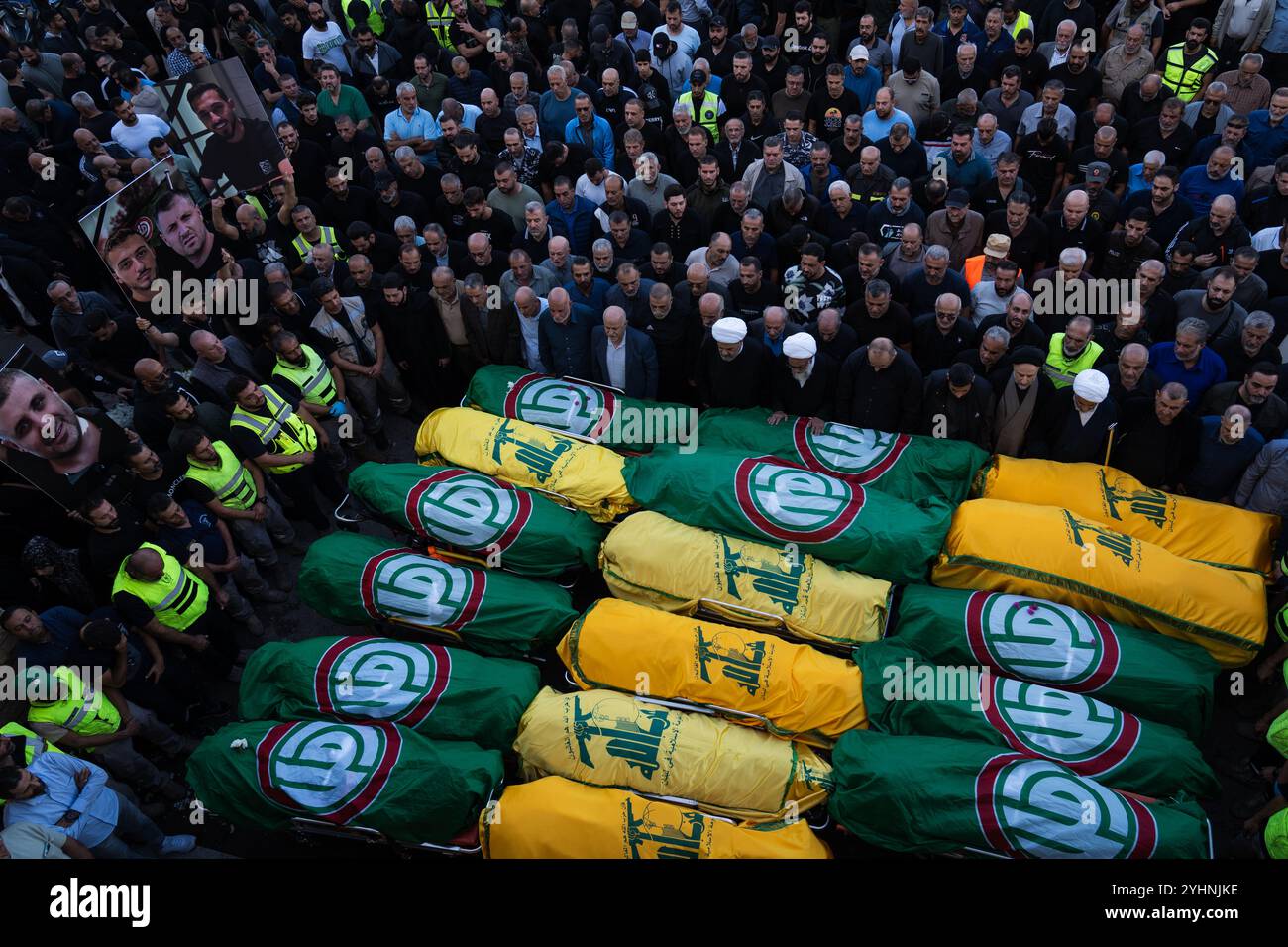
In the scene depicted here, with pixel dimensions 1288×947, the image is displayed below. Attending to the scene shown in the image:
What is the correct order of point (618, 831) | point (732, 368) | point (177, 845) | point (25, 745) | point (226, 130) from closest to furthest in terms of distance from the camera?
point (618, 831), point (25, 745), point (177, 845), point (732, 368), point (226, 130)

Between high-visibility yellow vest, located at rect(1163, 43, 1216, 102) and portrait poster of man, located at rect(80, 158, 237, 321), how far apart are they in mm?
9875

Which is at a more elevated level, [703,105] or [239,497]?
[703,105]

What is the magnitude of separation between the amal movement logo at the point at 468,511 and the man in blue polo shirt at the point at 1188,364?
5.14 m

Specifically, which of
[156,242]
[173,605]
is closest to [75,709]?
[173,605]

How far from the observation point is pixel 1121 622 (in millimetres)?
6773

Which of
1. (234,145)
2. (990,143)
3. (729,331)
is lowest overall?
(729,331)

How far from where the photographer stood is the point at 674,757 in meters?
6.18

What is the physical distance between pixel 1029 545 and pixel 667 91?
739 cm

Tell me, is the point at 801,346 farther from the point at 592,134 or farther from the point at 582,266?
the point at 592,134

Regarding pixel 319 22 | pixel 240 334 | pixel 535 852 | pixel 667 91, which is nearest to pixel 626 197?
pixel 667 91

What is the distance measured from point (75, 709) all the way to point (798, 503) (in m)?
5.13

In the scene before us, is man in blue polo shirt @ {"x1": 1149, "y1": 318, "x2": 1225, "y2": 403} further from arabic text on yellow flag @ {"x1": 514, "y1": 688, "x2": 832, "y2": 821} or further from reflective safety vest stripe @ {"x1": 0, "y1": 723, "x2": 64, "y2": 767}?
reflective safety vest stripe @ {"x1": 0, "y1": 723, "x2": 64, "y2": 767}

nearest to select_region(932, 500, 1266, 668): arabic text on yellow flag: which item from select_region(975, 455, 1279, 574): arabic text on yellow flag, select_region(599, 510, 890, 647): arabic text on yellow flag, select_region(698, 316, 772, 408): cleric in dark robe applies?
select_region(975, 455, 1279, 574): arabic text on yellow flag

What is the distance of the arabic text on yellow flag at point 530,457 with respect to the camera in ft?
25.8
